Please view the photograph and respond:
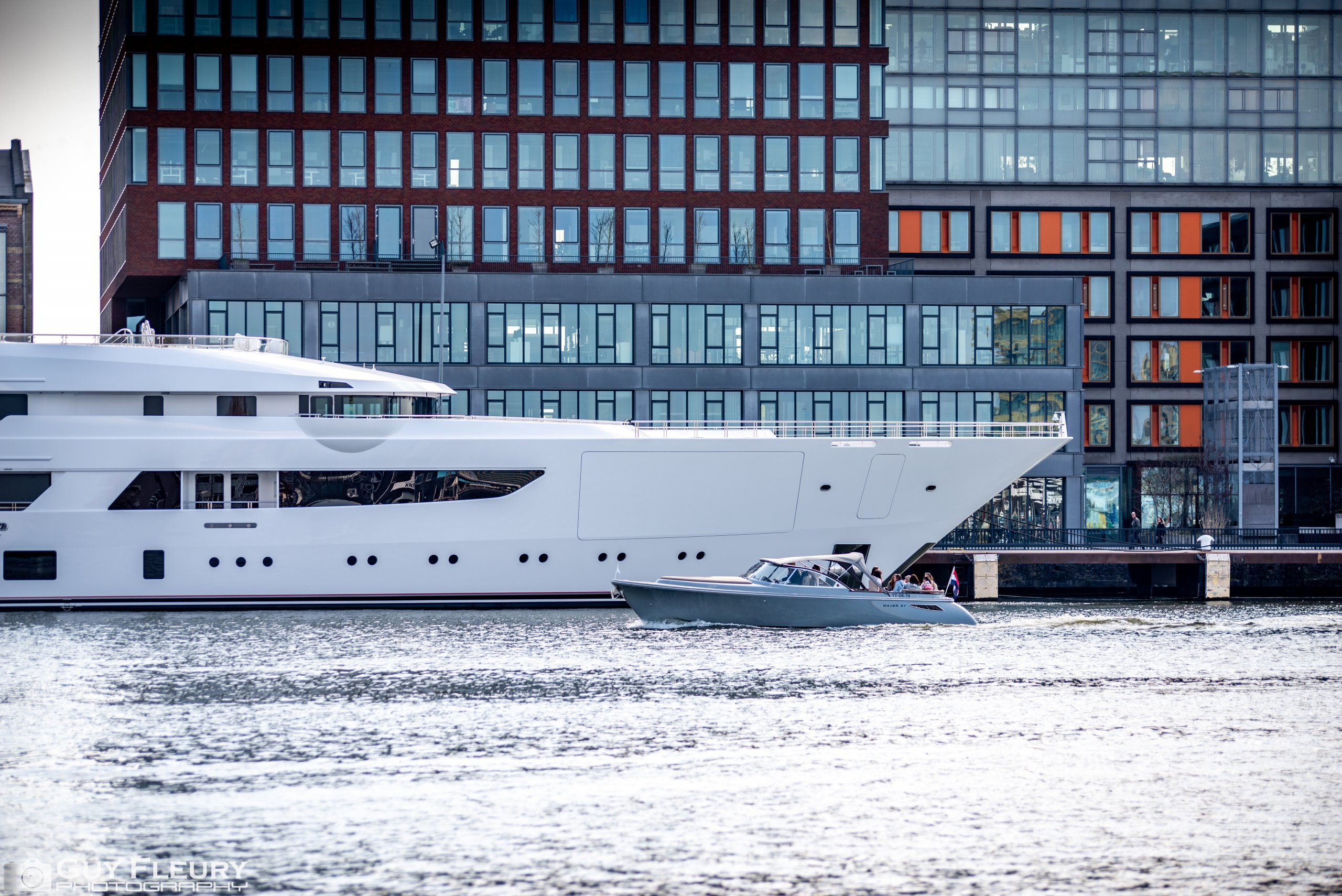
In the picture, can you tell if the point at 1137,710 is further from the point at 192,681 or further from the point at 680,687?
the point at 192,681

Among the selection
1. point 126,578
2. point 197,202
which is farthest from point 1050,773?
point 197,202

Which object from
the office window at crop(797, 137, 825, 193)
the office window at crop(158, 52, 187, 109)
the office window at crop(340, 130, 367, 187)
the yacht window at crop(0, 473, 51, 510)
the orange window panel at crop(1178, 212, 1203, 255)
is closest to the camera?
the yacht window at crop(0, 473, 51, 510)

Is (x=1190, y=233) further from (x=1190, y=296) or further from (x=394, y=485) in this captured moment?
(x=394, y=485)

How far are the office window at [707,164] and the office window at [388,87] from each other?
1267cm

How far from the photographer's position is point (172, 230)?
71.2 meters

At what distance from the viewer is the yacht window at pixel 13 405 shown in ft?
144

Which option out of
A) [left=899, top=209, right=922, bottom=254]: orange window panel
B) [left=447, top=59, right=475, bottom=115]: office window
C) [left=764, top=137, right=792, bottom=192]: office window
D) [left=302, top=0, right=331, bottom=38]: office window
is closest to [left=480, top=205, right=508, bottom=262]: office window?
[left=447, top=59, right=475, bottom=115]: office window

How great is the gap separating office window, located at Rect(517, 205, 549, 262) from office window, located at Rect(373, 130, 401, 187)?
5.38 m

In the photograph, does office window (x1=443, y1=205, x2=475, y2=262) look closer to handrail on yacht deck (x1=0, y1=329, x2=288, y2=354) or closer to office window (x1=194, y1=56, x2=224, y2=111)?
office window (x1=194, y1=56, x2=224, y2=111)

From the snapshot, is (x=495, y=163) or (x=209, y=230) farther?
(x=495, y=163)

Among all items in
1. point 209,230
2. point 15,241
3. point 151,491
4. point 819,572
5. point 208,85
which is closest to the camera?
point 819,572

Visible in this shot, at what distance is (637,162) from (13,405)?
34943mm

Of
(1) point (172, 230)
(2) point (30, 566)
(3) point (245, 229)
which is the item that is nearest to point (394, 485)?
(2) point (30, 566)

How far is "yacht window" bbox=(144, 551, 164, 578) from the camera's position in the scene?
4394cm
